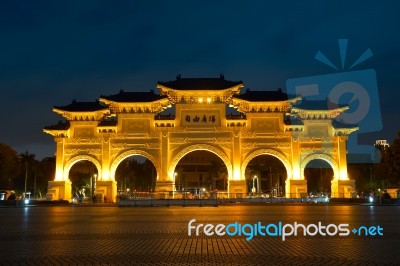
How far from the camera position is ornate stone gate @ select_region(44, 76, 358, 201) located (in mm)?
47688

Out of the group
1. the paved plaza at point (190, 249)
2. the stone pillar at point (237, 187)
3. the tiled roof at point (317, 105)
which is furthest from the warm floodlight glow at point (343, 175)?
the paved plaza at point (190, 249)

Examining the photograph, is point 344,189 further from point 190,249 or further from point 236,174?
point 190,249

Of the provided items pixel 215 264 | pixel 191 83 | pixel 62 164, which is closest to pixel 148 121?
pixel 191 83

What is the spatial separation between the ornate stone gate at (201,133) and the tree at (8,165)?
14.1 meters

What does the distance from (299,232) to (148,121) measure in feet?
119

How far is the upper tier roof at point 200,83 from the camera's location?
48219mm

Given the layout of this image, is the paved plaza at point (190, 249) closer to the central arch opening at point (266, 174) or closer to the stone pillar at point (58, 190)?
the stone pillar at point (58, 190)

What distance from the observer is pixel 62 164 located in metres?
48.4

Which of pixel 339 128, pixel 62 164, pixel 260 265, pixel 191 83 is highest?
pixel 191 83

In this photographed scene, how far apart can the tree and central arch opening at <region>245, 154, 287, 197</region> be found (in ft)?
102

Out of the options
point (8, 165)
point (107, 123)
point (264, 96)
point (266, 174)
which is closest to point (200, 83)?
point (264, 96)

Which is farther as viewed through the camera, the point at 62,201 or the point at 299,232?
the point at 62,201

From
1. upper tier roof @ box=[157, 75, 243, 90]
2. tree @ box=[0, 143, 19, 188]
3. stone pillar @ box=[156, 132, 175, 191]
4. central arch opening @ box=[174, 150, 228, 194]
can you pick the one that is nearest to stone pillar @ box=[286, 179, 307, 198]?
upper tier roof @ box=[157, 75, 243, 90]

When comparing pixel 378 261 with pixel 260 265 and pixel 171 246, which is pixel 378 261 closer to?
pixel 260 265
